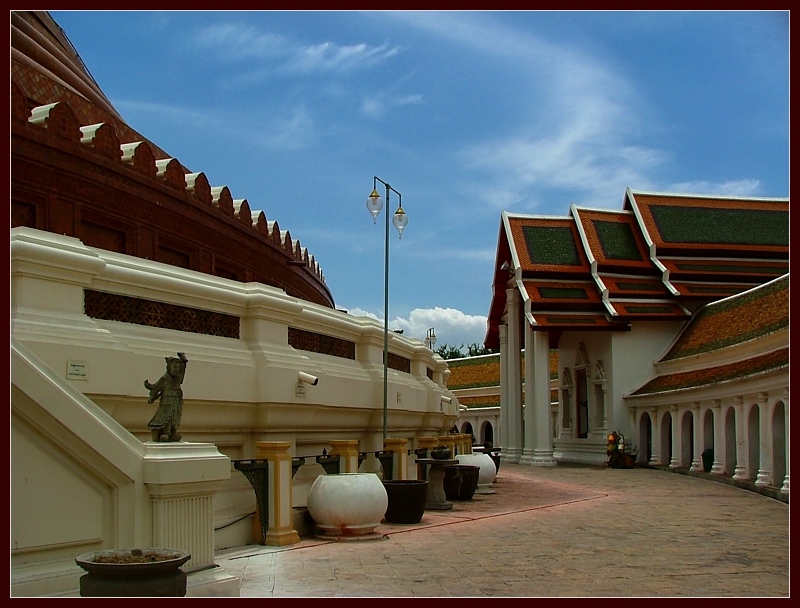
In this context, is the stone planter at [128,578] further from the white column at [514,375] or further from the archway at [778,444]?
the white column at [514,375]

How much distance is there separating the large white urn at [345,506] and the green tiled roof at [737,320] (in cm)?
1356

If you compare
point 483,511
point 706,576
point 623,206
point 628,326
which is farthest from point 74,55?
point 623,206

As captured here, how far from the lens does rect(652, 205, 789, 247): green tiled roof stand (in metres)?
32.0

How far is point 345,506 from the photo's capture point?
10195 mm

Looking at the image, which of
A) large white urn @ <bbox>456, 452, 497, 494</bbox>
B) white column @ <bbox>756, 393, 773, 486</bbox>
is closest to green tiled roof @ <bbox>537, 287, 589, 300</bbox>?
white column @ <bbox>756, 393, 773, 486</bbox>

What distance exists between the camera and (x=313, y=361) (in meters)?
11.6

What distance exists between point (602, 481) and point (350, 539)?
13.1 meters

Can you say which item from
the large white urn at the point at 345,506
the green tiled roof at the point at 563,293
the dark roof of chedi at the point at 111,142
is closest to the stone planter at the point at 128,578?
the large white urn at the point at 345,506

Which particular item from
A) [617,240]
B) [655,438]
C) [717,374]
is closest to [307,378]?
[717,374]

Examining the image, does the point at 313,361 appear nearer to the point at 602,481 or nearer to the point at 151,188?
the point at 151,188

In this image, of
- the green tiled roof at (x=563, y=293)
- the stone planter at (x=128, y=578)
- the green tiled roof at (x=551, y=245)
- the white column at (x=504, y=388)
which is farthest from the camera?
the white column at (x=504, y=388)

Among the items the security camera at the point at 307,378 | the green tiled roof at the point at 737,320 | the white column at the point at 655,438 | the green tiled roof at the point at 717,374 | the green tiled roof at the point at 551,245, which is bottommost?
the white column at the point at 655,438

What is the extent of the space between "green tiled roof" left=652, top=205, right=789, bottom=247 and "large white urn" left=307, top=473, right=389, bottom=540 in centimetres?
2384

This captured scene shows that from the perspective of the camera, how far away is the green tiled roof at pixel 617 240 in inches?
1246
